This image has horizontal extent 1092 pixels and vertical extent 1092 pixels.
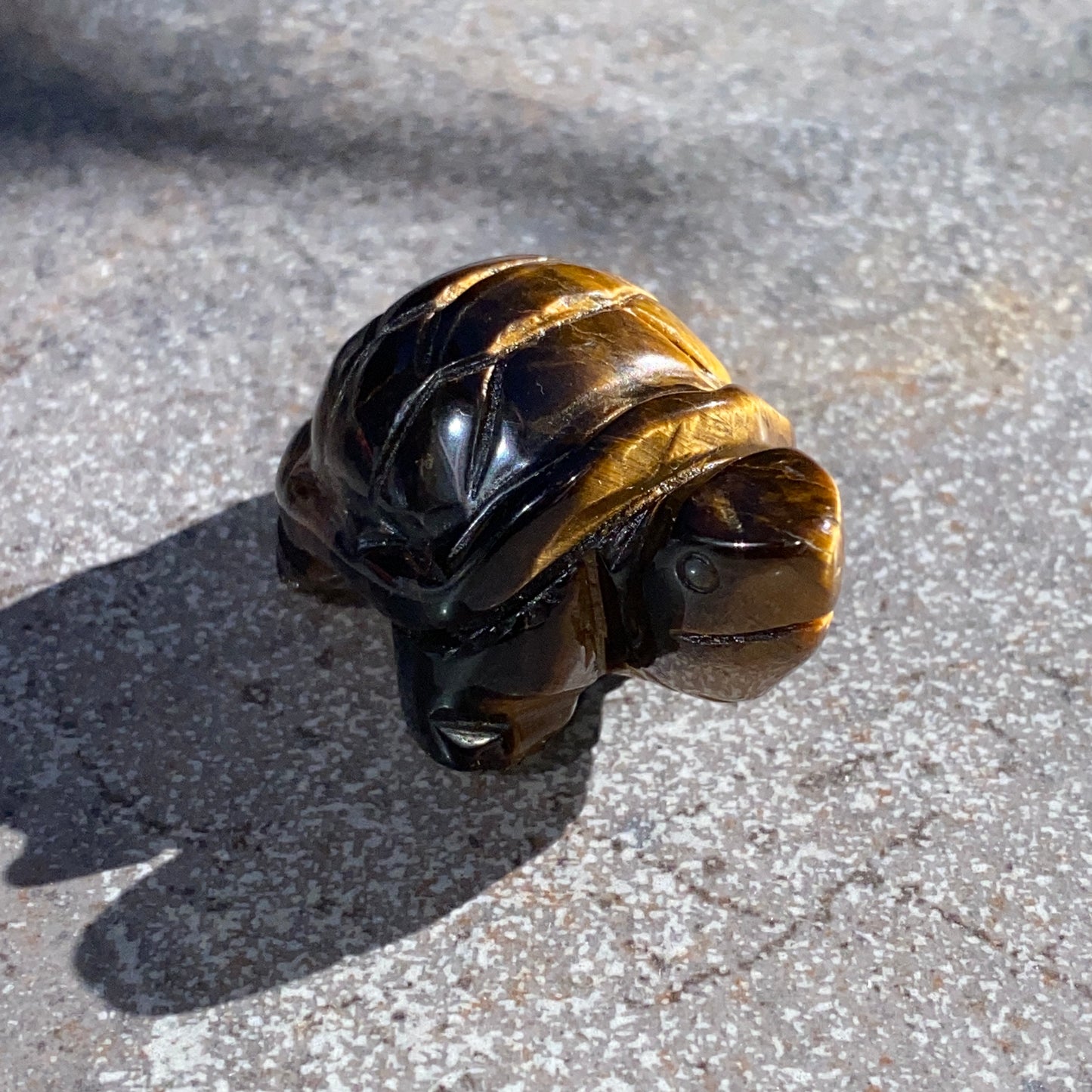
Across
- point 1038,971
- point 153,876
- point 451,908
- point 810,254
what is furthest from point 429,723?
point 810,254

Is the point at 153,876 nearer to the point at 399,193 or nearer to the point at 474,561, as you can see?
the point at 474,561

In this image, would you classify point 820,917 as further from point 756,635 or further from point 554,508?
point 554,508

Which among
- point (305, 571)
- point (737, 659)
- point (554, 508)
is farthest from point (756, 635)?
point (305, 571)

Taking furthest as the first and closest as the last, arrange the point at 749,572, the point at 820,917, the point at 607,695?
the point at 607,695
the point at 820,917
the point at 749,572

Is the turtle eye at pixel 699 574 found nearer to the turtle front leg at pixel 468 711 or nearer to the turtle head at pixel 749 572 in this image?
the turtle head at pixel 749 572

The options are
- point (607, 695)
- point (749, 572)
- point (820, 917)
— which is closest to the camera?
point (749, 572)

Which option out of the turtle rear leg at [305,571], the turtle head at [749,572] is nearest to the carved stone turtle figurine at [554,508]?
the turtle head at [749,572]
